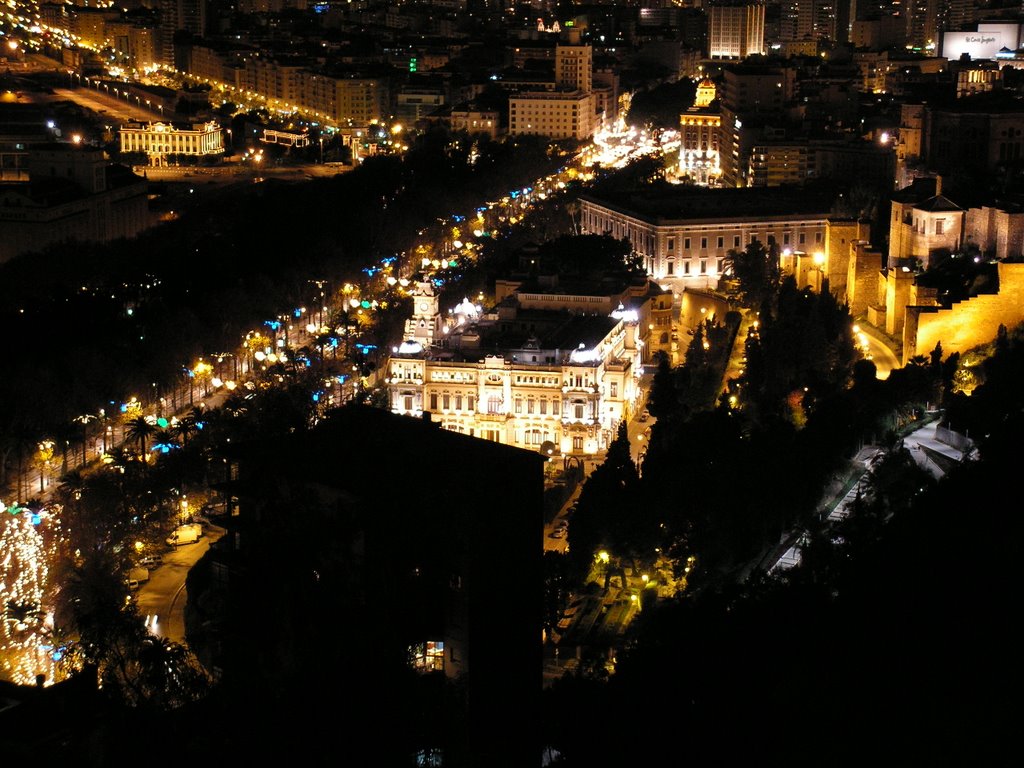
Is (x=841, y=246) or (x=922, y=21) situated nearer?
(x=841, y=246)

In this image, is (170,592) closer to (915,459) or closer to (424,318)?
(915,459)

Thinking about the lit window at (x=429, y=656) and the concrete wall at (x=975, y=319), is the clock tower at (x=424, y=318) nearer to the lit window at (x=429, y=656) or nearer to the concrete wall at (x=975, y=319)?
the concrete wall at (x=975, y=319)

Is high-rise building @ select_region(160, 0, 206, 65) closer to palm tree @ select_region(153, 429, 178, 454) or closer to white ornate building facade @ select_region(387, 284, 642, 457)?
white ornate building facade @ select_region(387, 284, 642, 457)

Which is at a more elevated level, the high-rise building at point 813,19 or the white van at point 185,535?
the high-rise building at point 813,19

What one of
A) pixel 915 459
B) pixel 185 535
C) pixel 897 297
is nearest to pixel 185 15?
pixel 897 297

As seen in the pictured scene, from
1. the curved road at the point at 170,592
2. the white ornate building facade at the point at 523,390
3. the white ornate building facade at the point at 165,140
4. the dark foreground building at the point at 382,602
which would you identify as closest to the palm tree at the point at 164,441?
the curved road at the point at 170,592

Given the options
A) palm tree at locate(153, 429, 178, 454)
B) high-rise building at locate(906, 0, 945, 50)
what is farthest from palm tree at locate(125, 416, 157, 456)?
high-rise building at locate(906, 0, 945, 50)

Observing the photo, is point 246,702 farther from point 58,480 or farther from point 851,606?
point 58,480

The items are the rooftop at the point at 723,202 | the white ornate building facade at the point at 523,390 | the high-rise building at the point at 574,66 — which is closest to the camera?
the white ornate building facade at the point at 523,390
